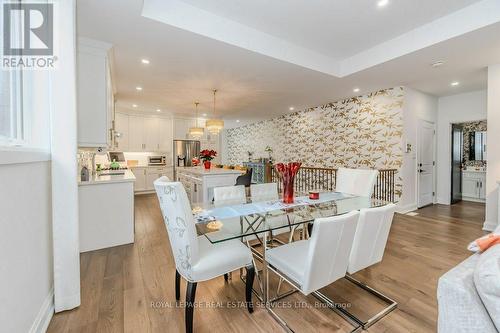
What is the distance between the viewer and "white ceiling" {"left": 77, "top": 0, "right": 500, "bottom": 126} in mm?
2488

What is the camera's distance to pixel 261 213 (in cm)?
208

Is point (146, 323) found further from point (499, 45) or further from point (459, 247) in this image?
point (499, 45)

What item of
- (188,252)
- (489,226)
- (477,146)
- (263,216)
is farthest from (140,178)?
(477,146)

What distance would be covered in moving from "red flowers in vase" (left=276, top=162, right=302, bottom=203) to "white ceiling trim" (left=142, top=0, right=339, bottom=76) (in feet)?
5.63

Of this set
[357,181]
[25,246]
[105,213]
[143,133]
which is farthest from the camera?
[143,133]

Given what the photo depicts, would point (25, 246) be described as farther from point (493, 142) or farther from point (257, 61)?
point (493, 142)

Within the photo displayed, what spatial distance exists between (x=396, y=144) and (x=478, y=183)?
3.21 metres

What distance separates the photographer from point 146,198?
6238 mm

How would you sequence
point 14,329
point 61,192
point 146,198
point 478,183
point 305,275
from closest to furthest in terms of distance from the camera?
point 14,329 < point 305,275 < point 61,192 < point 478,183 < point 146,198

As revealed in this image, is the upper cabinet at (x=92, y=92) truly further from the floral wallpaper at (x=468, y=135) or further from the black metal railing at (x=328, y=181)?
the floral wallpaper at (x=468, y=135)

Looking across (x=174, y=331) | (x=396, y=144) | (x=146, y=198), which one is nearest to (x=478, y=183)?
(x=396, y=144)

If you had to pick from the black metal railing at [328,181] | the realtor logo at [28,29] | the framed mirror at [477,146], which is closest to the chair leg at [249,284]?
the realtor logo at [28,29]

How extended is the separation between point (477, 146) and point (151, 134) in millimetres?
9450

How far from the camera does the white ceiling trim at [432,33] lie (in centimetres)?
243
